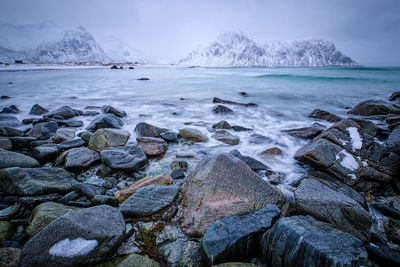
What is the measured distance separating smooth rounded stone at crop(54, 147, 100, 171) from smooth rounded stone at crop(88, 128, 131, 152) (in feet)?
1.03

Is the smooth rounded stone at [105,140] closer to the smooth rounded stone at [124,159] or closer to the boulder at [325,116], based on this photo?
the smooth rounded stone at [124,159]

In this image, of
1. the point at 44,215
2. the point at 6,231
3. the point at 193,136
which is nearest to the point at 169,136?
the point at 193,136

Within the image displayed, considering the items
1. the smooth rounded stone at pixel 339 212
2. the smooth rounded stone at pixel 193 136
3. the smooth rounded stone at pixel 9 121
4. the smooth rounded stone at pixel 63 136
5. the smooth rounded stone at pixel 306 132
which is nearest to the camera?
the smooth rounded stone at pixel 339 212

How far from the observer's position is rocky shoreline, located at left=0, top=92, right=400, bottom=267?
1553 mm

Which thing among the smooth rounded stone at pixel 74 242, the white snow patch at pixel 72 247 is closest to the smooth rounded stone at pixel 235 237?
the smooth rounded stone at pixel 74 242

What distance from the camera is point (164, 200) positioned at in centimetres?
235

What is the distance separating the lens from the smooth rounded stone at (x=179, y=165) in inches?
135

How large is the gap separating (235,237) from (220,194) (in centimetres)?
64

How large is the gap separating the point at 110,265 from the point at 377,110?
31.7 feet

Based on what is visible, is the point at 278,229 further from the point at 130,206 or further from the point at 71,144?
the point at 71,144

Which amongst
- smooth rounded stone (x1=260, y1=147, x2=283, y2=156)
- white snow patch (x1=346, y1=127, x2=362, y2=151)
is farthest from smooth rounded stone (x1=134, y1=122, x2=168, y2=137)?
white snow patch (x1=346, y1=127, x2=362, y2=151)

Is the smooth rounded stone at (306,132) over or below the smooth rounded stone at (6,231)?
over

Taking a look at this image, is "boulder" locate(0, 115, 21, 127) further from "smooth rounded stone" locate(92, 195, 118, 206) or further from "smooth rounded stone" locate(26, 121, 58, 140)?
"smooth rounded stone" locate(92, 195, 118, 206)

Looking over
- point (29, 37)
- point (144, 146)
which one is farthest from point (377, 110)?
point (29, 37)
